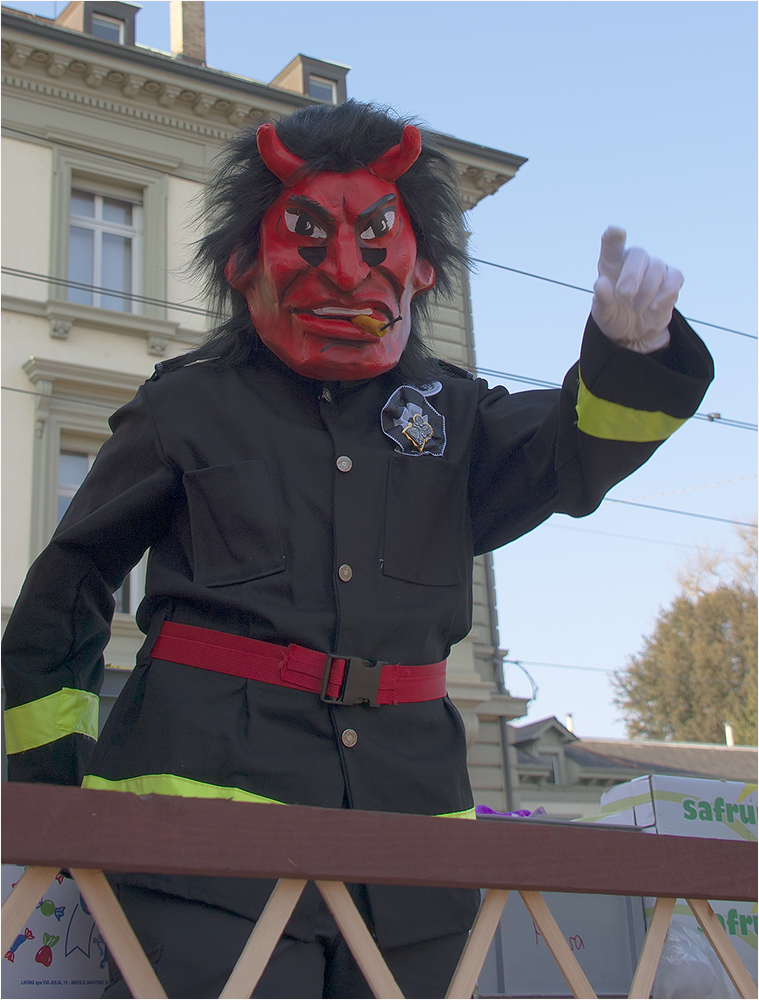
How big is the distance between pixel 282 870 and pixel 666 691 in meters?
35.2

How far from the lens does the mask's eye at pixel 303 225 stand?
2.22m

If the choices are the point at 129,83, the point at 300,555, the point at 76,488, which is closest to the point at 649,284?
the point at 300,555

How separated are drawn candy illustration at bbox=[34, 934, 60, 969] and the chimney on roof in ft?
40.3

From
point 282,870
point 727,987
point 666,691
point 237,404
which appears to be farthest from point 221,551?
point 666,691

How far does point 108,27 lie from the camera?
12312mm

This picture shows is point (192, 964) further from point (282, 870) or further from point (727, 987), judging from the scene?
point (727, 987)

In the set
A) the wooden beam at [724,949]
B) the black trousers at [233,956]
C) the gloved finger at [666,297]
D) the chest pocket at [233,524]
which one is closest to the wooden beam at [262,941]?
the black trousers at [233,956]

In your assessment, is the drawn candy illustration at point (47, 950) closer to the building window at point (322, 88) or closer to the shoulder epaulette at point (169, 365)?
the shoulder epaulette at point (169, 365)

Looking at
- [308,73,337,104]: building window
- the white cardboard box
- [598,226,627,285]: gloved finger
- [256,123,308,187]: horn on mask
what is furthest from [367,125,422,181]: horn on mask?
[308,73,337,104]: building window

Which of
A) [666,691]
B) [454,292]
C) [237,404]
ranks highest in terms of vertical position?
[454,292]

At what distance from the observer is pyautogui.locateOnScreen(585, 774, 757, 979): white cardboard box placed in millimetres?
4254

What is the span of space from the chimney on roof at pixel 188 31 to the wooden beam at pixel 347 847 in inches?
509

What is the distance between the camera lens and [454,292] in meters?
2.66

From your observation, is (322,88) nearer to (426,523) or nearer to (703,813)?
(703,813)
